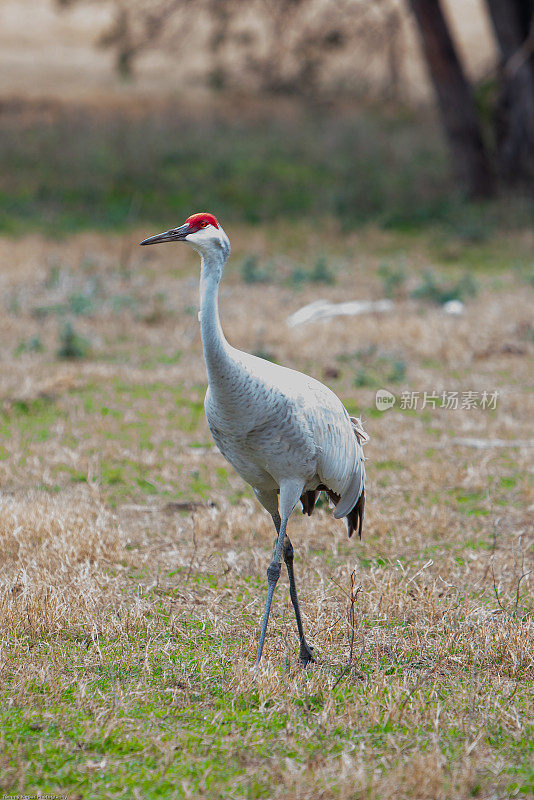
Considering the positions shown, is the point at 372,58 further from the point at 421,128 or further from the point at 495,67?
the point at 421,128

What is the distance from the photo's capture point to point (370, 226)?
52.5ft

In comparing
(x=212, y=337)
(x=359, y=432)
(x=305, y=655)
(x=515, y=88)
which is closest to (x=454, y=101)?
(x=515, y=88)

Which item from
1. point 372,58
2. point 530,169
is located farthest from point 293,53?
point 530,169

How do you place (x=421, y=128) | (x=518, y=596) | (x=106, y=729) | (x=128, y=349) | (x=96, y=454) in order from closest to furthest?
(x=106, y=729) → (x=518, y=596) → (x=96, y=454) → (x=128, y=349) → (x=421, y=128)

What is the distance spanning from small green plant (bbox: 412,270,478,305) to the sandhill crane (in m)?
7.02

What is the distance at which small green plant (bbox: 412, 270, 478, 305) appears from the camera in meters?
11.1

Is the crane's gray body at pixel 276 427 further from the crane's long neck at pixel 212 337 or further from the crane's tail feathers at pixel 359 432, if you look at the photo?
the crane's tail feathers at pixel 359 432

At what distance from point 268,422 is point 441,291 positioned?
25.8 ft

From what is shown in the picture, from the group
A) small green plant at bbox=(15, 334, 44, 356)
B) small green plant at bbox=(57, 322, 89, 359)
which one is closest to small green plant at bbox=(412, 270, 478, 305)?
small green plant at bbox=(57, 322, 89, 359)

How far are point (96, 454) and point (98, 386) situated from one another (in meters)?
1.76

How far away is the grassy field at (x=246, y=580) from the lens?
327 centimetres

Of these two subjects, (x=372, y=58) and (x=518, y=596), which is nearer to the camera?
(x=518, y=596)

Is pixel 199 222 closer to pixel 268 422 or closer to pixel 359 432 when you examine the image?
pixel 268 422

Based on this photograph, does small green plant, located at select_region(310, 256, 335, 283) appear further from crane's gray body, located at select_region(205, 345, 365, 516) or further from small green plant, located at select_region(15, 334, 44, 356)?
crane's gray body, located at select_region(205, 345, 365, 516)
